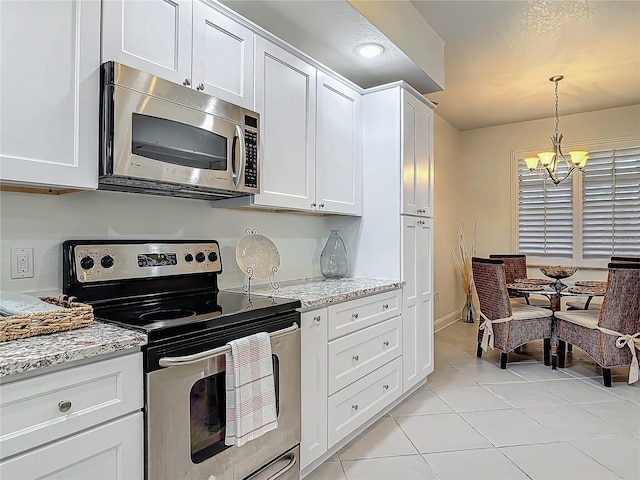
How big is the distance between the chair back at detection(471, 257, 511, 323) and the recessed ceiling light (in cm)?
211

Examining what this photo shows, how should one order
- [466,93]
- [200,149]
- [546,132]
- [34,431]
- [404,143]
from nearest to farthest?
[34,431] < [200,149] < [404,143] < [466,93] < [546,132]

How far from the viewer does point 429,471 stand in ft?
7.03

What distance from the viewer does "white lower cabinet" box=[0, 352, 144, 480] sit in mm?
1018

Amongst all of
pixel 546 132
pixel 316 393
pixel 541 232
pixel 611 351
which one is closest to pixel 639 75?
pixel 546 132

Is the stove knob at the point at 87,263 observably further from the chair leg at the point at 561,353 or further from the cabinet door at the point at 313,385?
the chair leg at the point at 561,353

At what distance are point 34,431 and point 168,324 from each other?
1.52 feet

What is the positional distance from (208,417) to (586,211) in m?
5.26

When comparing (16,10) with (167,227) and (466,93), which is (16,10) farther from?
(466,93)

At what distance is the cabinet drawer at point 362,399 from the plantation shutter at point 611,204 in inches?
144

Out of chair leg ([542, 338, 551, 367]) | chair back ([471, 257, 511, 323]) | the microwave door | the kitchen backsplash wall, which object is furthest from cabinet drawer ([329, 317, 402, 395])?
chair leg ([542, 338, 551, 367])

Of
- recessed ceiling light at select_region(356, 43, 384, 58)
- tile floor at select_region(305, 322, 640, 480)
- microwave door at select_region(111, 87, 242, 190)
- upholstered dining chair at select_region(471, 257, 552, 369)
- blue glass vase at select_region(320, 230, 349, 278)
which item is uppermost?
recessed ceiling light at select_region(356, 43, 384, 58)

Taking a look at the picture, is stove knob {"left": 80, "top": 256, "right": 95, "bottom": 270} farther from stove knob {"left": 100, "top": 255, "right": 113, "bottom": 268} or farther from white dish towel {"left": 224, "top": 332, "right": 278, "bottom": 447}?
white dish towel {"left": 224, "top": 332, "right": 278, "bottom": 447}

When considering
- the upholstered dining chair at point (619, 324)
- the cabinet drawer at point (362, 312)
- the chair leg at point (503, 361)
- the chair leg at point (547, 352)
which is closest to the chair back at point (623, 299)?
the upholstered dining chair at point (619, 324)

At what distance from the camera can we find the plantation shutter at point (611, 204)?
483 centimetres
